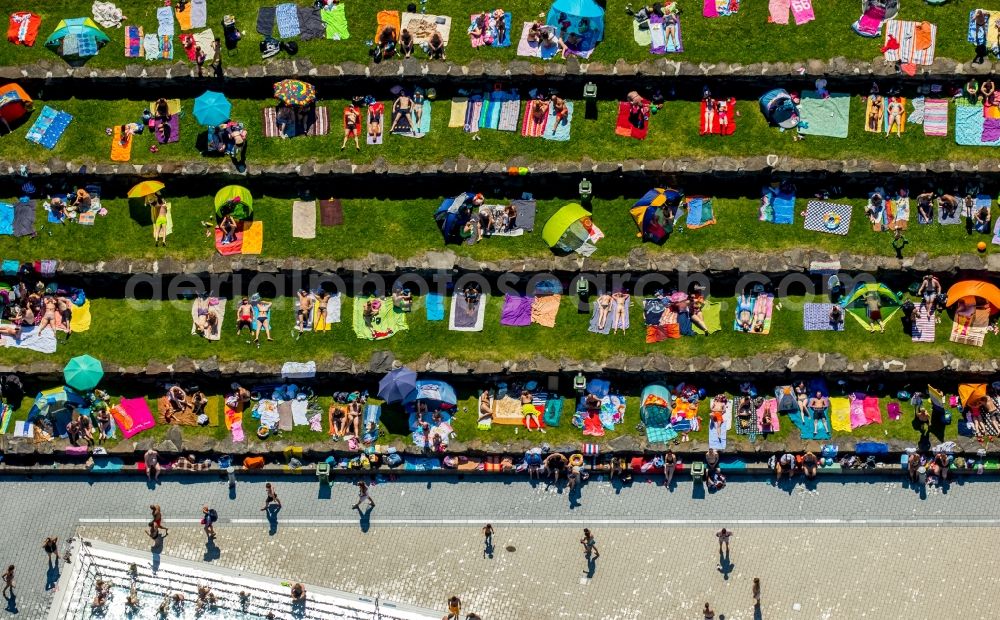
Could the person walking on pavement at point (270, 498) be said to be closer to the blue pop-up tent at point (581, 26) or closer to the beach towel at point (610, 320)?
the beach towel at point (610, 320)

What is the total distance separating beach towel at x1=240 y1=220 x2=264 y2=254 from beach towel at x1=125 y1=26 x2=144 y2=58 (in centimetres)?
894

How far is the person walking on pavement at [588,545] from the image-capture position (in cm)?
5803

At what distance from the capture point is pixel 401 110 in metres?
59.4

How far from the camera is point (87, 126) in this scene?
60.6 meters

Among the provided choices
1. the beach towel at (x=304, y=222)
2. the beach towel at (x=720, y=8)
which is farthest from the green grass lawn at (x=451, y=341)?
the beach towel at (x=720, y=8)

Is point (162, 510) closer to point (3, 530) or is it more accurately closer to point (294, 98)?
point (3, 530)

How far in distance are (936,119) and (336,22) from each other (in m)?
25.0

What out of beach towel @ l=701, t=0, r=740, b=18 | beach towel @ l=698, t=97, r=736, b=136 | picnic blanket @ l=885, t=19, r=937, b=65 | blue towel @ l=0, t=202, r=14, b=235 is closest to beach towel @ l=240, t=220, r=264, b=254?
blue towel @ l=0, t=202, r=14, b=235

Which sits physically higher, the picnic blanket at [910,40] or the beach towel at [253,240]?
the picnic blanket at [910,40]

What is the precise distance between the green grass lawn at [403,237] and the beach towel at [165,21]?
6.62 m

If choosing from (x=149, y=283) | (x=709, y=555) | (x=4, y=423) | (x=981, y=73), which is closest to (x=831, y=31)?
(x=981, y=73)

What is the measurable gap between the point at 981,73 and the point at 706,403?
17.4 meters

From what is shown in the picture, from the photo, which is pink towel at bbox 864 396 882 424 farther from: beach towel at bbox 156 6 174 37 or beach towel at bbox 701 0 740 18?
beach towel at bbox 156 6 174 37

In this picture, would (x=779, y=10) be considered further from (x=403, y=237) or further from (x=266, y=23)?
(x=266, y=23)
